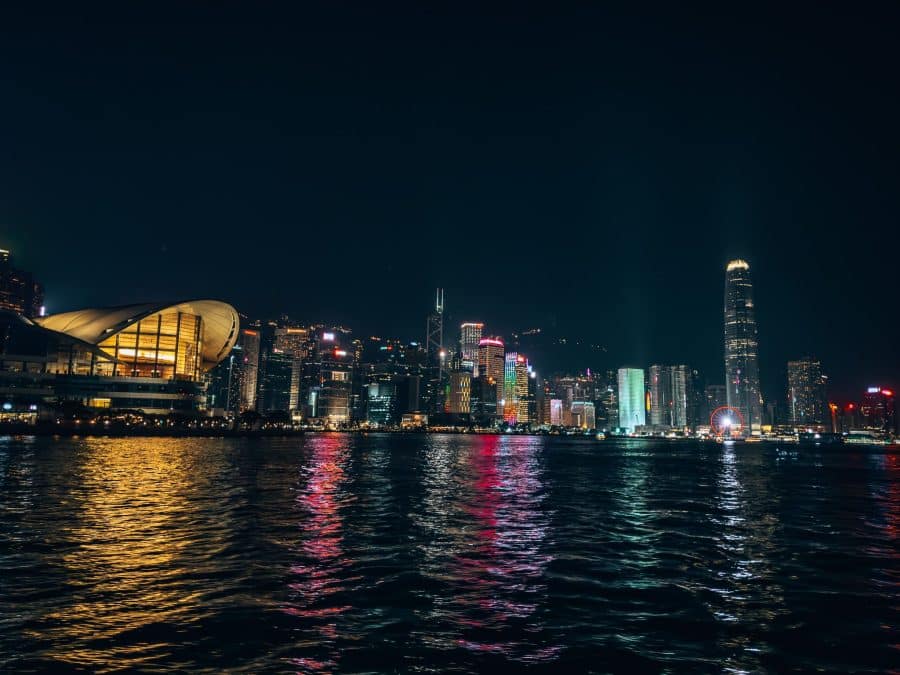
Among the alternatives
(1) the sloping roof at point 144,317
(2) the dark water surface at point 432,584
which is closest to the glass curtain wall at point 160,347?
(1) the sloping roof at point 144,317

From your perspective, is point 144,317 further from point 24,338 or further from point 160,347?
point 24,338

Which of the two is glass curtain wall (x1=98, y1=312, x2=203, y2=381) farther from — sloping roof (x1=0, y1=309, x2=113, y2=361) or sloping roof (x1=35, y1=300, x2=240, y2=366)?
sloping roof (x1=0, y1=309, x2=113, y2=361)

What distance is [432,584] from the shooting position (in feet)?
49.7

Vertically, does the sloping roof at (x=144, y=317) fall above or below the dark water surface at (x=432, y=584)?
above

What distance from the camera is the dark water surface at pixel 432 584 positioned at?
10.3 m

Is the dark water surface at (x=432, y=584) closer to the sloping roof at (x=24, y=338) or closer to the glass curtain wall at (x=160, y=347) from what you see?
the sloping roof at (x=24, y=338)

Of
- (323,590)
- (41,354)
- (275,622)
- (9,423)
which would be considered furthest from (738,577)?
(41,354)

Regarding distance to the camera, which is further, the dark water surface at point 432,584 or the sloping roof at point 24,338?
the sloping roof at point 24,338

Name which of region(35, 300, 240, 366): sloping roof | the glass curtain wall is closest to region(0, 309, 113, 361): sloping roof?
region(35, 300, 240, 366): sloping roof

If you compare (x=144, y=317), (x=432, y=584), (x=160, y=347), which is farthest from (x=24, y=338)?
(x=432, y=584)

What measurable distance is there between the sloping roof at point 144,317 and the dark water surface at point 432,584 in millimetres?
108617

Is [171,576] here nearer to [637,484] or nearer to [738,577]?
[738,577]

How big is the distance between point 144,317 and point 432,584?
135 meters

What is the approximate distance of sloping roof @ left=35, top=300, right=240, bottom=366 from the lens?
13025cm
